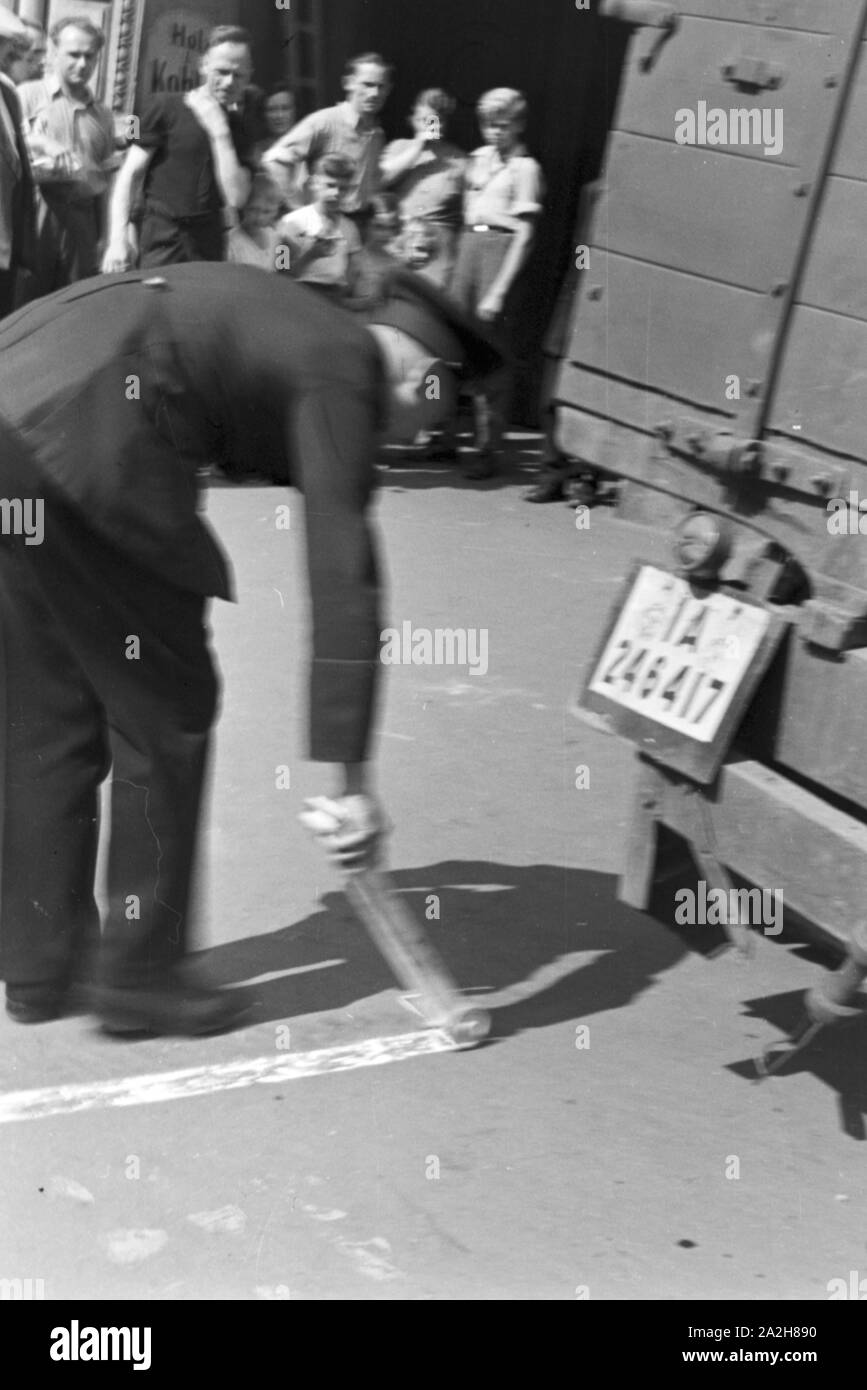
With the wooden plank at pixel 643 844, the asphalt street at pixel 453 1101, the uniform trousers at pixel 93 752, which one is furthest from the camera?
the wooden plank at pixel 643 844

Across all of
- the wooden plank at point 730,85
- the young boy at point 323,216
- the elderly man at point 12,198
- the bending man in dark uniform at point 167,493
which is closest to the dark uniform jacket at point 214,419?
the bending man in dark uniform at point 167,493

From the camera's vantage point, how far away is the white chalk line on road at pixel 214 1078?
3826mm

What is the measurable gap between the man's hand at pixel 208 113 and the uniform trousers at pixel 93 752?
6.08 meters

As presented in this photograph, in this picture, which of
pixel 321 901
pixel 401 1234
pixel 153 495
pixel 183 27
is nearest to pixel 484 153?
pixel 183 27

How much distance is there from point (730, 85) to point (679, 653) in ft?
Answer: 3.54

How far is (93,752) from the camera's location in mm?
4055

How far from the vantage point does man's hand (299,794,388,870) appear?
3.68 m

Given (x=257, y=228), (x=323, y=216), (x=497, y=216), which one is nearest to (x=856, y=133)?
(x=323, y=216)

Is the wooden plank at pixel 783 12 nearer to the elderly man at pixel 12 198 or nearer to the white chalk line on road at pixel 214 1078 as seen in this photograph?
the white chalk line on road at pixel 214 1078

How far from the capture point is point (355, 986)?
14.3 feet

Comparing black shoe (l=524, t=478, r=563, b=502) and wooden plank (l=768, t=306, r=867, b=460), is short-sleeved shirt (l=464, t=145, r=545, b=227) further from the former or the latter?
wooden plank (l=768, t=306, r=867, b=460)

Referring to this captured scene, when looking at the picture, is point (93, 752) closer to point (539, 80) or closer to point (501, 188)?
point (501, 188)
